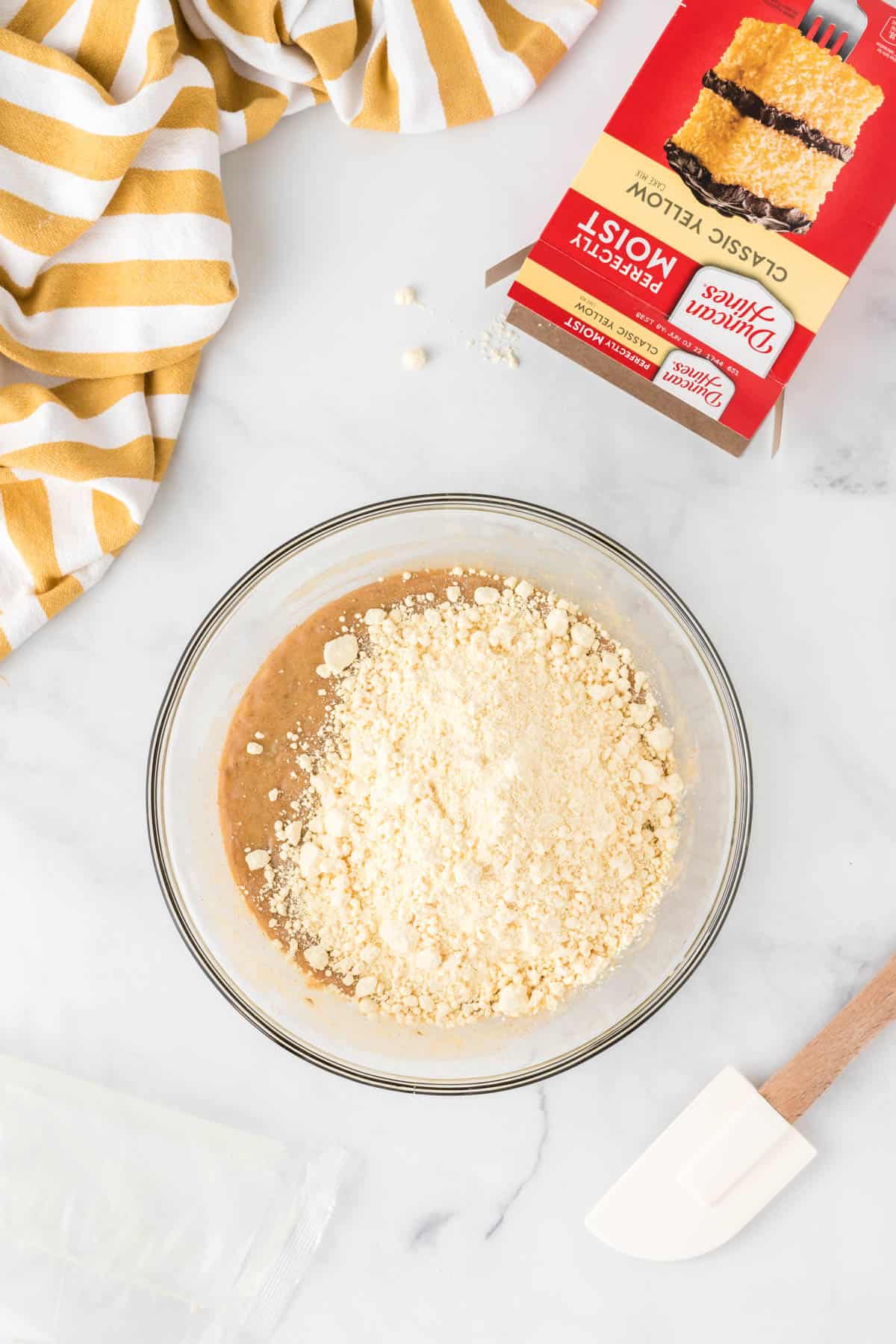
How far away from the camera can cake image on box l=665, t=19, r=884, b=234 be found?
792 mm

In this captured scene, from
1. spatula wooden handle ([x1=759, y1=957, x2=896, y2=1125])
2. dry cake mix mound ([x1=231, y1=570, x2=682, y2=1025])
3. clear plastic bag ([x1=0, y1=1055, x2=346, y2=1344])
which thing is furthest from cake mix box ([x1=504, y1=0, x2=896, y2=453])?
clear plastic bag ([x1=0, y1=1055, x2=346, y2=1344])

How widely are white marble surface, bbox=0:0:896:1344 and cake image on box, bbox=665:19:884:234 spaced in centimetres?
21

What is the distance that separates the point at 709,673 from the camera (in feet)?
3.18

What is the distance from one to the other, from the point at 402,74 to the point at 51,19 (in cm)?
31

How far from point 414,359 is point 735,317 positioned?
300 millimetres

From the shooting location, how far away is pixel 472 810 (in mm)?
855

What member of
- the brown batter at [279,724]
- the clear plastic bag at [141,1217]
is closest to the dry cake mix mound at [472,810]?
the brown batter at [279,724]

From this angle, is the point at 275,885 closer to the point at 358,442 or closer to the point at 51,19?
the point at 358,442

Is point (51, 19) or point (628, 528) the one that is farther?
point (628, 528)

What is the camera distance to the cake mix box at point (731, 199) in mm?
794

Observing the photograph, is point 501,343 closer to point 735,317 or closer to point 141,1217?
point 735,317

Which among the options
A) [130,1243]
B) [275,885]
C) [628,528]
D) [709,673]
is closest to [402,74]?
[628,528]

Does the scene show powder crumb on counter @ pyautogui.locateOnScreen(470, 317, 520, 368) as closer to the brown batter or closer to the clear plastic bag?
the brown batter

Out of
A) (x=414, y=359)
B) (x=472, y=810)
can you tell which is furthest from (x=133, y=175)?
(x=472, y=810)
